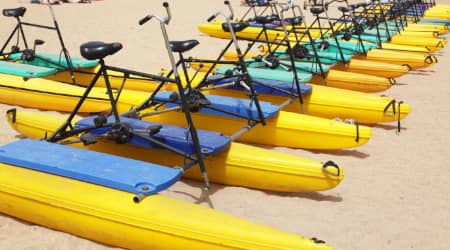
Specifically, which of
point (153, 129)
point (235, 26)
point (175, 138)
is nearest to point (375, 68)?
point (235, 26)

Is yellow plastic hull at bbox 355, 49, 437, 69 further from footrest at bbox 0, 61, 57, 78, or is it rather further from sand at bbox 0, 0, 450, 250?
footrest at bbox 0, 61, 57, 78

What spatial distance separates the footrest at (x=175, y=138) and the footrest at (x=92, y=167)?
0.46m

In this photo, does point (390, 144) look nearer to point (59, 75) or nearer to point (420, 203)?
point (420, 203)

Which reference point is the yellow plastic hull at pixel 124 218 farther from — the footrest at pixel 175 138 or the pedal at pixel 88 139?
the footrest at pixel 175 138

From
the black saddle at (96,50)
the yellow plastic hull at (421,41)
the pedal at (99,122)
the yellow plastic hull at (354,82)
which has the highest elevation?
the black saddle at (96,50)

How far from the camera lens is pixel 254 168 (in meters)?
4.07

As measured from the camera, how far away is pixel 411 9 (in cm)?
1521

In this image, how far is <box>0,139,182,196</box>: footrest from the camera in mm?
3225

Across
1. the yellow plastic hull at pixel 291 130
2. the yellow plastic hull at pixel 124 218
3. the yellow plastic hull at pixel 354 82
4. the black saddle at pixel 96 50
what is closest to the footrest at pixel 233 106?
the yellow plastic hull at pixel 291 130

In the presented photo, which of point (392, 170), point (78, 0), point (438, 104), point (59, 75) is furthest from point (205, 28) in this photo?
point (78, 0)

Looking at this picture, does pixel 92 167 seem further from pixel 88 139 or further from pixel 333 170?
pixel 333 170

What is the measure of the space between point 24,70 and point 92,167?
370cm

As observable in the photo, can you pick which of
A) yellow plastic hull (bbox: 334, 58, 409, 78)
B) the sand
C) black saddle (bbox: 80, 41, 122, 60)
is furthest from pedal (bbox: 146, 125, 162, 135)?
yellow plastic hull (bbox: 334, 58, 409, 78)

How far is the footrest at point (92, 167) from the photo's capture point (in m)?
3.22
